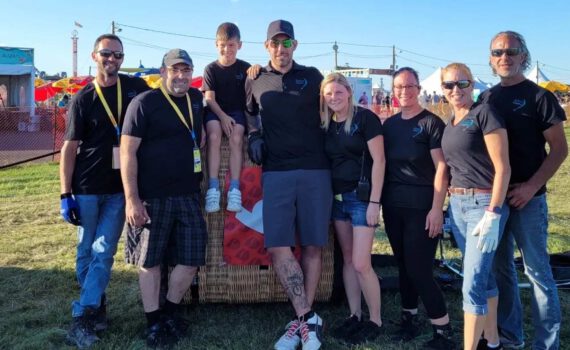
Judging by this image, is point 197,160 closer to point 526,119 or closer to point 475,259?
point 475,259

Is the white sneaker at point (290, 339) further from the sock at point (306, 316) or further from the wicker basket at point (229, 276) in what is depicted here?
the wicker basket at point (229, 276)

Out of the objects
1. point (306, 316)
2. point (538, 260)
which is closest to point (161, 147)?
point (306, 316)

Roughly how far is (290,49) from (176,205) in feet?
4.65

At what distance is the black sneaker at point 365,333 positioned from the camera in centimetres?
379

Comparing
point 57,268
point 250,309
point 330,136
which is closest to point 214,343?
point 250,309

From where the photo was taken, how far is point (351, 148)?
147 inches

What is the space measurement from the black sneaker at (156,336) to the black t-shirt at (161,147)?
95cm

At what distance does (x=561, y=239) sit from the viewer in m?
6.61

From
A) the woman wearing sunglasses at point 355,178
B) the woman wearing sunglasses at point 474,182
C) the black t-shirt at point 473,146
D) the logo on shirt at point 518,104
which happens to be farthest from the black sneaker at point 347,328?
the logo on shirt at point 518,104

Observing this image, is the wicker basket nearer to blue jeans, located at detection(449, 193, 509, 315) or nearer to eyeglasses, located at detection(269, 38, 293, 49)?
eyeglasses, located at detection(269, 38, 293, 49)

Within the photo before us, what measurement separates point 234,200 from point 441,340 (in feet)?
5.86

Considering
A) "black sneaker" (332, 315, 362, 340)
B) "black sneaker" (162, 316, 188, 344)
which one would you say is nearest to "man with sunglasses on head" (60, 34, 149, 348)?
"black sneaker" (162, 316, 188, 344)

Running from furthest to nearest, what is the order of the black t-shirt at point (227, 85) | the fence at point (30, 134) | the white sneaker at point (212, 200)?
the fence at point (30, 134)
the black t-shirt at point (227, 85)
the white sneaker at point (212, 200)

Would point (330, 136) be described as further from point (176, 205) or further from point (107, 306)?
point (107, 306)
